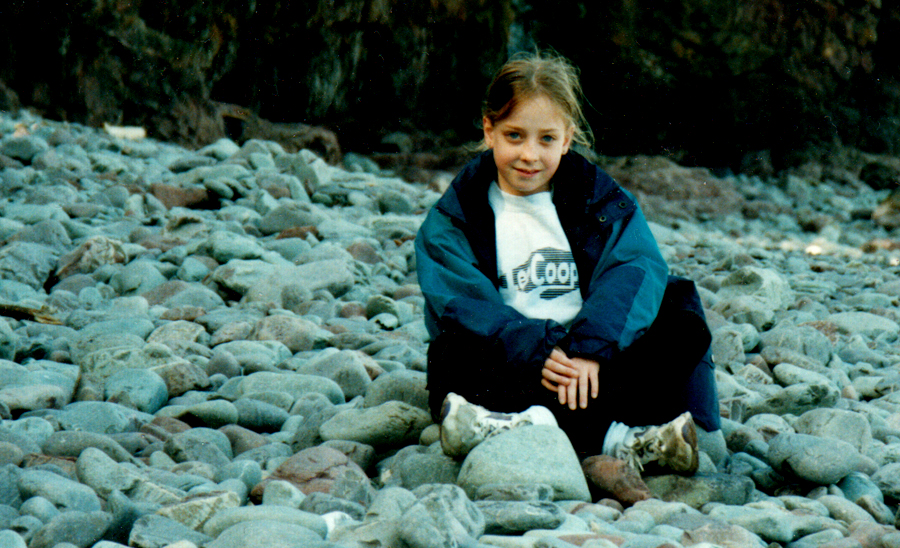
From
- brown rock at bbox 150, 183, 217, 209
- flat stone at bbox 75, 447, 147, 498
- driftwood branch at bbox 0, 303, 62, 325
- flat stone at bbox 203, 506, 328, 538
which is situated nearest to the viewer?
flat stone at bbox 203, 506, 328, 538

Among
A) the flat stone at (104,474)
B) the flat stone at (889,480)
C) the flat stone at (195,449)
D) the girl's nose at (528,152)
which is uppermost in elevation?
the girl's nose at (528,152)

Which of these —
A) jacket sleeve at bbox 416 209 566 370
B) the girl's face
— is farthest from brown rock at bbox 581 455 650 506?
the girl's face

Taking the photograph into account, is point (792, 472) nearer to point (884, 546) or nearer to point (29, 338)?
point (884, 546)

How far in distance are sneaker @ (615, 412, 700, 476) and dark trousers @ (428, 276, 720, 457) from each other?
103mm

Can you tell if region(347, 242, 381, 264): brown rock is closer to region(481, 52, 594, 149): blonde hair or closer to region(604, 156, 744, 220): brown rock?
region(481, 52, 594, 149): blonde hair

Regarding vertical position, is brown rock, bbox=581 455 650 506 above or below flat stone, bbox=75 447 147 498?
above

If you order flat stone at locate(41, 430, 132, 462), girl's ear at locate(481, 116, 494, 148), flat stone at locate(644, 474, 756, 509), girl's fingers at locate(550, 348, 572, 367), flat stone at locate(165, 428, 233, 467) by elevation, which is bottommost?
flat stone at locate(165, 428, 233, 467)

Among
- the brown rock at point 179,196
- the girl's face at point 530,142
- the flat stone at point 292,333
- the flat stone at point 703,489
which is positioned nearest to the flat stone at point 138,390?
the flat stone at point 292,333

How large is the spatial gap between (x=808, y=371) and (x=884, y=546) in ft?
5.55

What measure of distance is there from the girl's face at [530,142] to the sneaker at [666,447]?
28.0 inches

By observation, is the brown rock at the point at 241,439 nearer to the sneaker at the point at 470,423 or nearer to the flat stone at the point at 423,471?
the flat stone at the point at 423,471

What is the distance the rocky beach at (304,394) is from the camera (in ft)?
5.87

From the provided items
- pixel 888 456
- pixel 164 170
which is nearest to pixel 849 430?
pixel 888 456

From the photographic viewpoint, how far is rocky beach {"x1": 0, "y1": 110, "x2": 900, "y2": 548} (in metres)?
1.79
